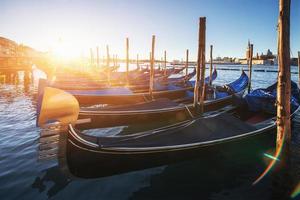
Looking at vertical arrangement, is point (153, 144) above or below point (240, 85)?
below

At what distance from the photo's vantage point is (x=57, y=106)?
476 centimetres

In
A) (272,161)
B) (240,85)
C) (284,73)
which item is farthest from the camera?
(240,85)

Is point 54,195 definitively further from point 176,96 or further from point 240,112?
point 176,96

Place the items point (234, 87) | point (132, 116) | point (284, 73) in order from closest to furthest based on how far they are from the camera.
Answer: point (284, 73) < point (132, 116) < point (234, 87)

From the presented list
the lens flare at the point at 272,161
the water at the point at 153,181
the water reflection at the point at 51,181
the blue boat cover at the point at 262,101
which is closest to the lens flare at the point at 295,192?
the water at the point at 153,181

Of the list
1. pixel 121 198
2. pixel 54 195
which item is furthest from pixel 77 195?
pixel 121 198

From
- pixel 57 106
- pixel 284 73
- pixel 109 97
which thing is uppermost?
pixel 284 73

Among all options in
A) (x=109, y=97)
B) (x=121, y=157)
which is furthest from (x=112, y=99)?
(x=121, y=157)

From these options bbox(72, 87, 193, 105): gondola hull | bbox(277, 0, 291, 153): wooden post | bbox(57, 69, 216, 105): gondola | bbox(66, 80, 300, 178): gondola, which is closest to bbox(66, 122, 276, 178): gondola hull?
bbox(66, 80, 300, 178): gondola

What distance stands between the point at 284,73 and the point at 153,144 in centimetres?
309

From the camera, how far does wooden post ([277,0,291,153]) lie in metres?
4.06

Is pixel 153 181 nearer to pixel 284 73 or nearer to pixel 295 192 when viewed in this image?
pixel 295 192

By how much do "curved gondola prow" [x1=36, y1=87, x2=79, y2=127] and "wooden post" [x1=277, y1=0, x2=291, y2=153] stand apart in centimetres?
438

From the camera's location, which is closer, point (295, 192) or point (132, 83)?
point (295, 192)
